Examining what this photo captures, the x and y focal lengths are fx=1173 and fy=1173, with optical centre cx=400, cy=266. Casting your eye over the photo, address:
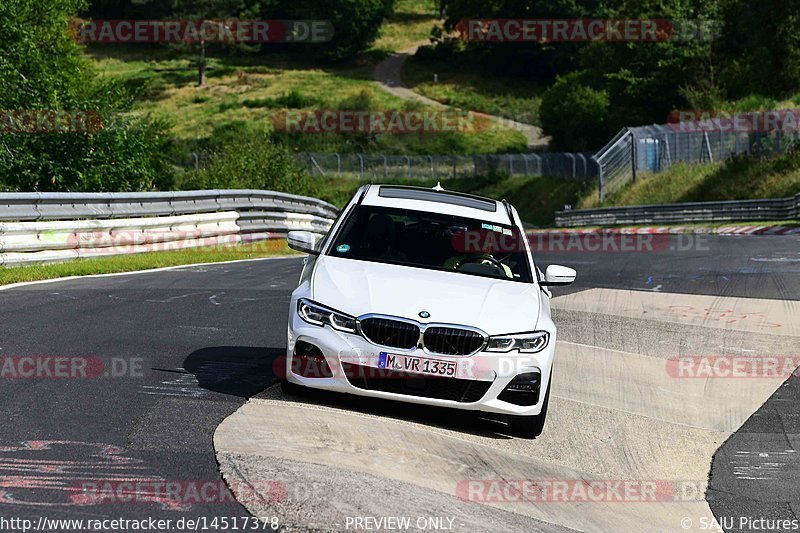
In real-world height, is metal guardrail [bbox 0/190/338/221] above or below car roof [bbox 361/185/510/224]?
below

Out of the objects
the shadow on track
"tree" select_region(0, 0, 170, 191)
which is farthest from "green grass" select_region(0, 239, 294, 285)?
the shadow on track

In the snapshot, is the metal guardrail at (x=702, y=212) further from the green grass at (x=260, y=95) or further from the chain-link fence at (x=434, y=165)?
the green grass at (x=260, y=95)

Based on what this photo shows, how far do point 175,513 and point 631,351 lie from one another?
23.0 feet

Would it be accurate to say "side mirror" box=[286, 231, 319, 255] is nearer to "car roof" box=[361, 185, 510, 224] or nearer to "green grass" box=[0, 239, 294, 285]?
"car roof" box=[361, 185, 510, 224]

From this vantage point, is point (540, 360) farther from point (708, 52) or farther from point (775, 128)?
point (708, 52)

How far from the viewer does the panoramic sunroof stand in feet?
32.0

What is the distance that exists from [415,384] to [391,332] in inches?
14.8

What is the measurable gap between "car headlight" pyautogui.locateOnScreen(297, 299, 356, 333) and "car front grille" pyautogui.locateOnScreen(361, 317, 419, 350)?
0.11 m
